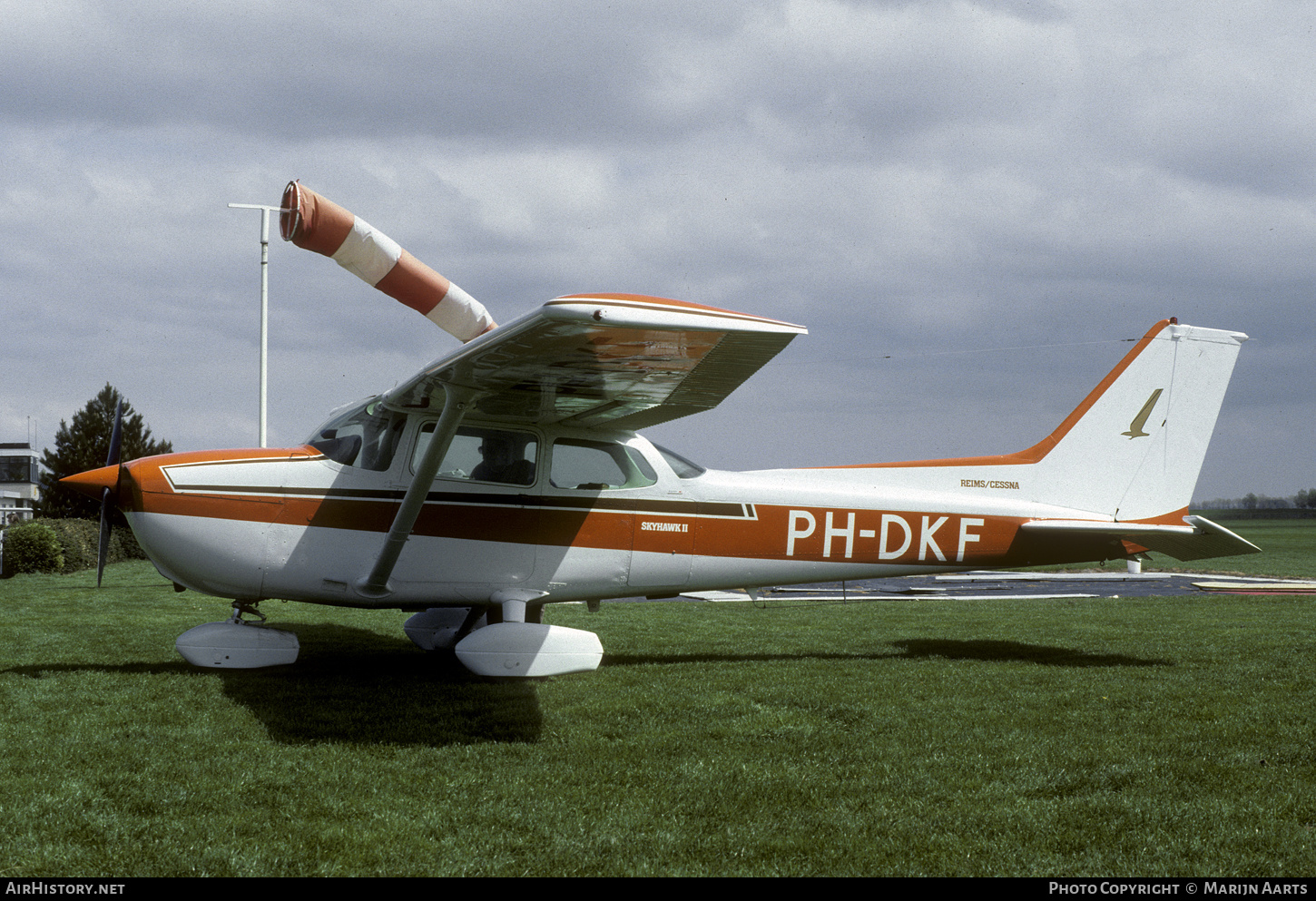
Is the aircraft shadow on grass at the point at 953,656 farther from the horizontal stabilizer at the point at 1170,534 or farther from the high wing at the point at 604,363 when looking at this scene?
the high wing at the point at 604,363

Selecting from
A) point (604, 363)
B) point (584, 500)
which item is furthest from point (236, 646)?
point (604, 363)

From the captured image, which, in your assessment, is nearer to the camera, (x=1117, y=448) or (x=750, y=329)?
(x=750, y=329)

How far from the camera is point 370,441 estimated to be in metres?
7.30

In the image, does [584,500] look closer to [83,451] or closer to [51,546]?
[51,546]

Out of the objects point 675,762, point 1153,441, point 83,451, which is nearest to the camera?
point 675,762

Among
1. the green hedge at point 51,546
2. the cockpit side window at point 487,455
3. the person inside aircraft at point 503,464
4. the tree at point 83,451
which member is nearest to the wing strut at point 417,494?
the cockpit side window at point 487,455

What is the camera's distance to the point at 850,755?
5094 mm

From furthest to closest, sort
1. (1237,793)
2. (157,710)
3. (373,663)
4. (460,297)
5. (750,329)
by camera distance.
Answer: (460,297)
(373,663)
(157,710)
(750,329)
(1237,793)

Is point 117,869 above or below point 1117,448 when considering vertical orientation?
below

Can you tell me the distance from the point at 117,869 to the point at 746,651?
6.25 meters

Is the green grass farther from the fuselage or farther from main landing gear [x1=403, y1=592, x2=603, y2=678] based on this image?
the fuselage

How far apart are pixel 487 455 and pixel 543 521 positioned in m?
0.69
